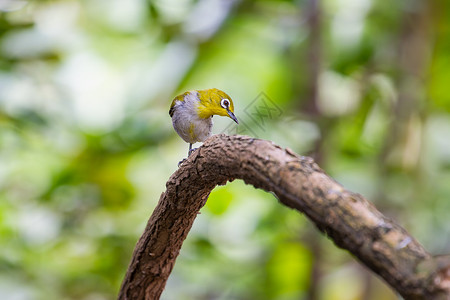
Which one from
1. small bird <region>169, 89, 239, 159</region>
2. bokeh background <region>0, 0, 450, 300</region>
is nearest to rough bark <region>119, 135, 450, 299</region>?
small bird <region>169, 89, 239, 159</region>

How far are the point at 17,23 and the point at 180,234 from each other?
1996 millimetres

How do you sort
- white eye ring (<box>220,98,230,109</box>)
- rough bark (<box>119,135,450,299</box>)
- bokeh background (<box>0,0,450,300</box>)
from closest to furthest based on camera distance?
1. rough bark (<box>119,135,450,299</box>)
2. white eye ring (<box>220,98,230,109</box>)
3. bokeh background (<box>0,0,450,300</box>)

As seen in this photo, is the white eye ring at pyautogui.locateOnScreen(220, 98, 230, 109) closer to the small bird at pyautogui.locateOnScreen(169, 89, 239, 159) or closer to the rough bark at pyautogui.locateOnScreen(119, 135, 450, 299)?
the small bird at pyautogui.locateOnScreen(169, 89, 239, 159)

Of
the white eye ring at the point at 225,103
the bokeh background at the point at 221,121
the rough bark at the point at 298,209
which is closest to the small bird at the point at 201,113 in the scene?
the white eye ring at the point at 225,103

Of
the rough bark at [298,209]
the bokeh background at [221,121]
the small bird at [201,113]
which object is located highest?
the bokeh background at [221,121]

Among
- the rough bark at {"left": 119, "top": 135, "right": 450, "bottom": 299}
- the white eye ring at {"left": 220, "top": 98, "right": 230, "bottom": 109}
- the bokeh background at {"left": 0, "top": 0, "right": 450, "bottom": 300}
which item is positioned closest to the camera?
the rough bark at {"left": 119, "top": 135, "right": 450, "bottom": 299}

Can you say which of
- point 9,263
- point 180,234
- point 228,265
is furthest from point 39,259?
point 180,234

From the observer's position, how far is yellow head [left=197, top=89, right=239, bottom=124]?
154cm

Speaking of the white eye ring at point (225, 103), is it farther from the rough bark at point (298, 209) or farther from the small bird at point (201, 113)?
the rough bark at point (298, 209)

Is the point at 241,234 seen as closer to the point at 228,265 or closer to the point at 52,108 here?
the point at 228,265

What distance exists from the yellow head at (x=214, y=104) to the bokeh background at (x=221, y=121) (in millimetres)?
1083

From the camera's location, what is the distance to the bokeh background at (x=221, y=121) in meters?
3.01

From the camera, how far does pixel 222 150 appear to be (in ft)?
3.67

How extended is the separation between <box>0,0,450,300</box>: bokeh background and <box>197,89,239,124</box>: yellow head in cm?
108
